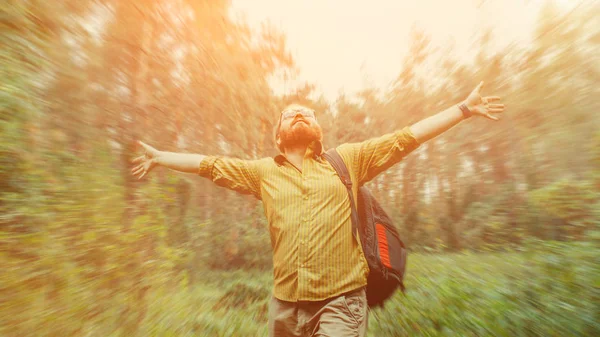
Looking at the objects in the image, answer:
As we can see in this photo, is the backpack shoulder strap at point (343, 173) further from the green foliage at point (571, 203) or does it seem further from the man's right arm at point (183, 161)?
the green foliage at point (571, 203)

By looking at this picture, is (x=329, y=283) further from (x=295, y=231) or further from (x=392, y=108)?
(x=392, y=108)

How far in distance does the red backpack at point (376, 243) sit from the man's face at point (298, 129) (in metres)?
0.22

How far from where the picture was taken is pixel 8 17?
175 centimetres

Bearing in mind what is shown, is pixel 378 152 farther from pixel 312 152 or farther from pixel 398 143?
pixel 312 152

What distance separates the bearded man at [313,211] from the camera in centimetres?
176

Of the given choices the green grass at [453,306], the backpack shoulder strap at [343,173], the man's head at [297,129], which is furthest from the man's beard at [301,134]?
the green grass at [453,306]

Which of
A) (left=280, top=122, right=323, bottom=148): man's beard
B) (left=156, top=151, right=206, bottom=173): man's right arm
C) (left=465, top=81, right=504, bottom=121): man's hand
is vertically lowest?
(left=156, top=151, right=206, bottom=173): man's right arm

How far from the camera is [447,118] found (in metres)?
2.08

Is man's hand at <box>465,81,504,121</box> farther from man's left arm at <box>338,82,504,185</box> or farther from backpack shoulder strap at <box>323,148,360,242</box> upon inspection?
backpack shoulder strap at <box>323,148,360,242</box>

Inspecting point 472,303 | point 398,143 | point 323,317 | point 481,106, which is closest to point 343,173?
point 398,143

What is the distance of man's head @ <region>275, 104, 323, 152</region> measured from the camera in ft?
7.24

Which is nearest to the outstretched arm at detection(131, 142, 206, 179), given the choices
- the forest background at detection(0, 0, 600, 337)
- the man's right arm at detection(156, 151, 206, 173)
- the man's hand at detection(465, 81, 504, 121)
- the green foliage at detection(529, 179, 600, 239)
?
the man's right arm at detection(156, 151, 206, 173)

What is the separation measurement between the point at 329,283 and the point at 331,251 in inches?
6.7

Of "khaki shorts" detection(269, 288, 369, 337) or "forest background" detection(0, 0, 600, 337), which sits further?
"forest background" detection(0, 0, 600, 337)
